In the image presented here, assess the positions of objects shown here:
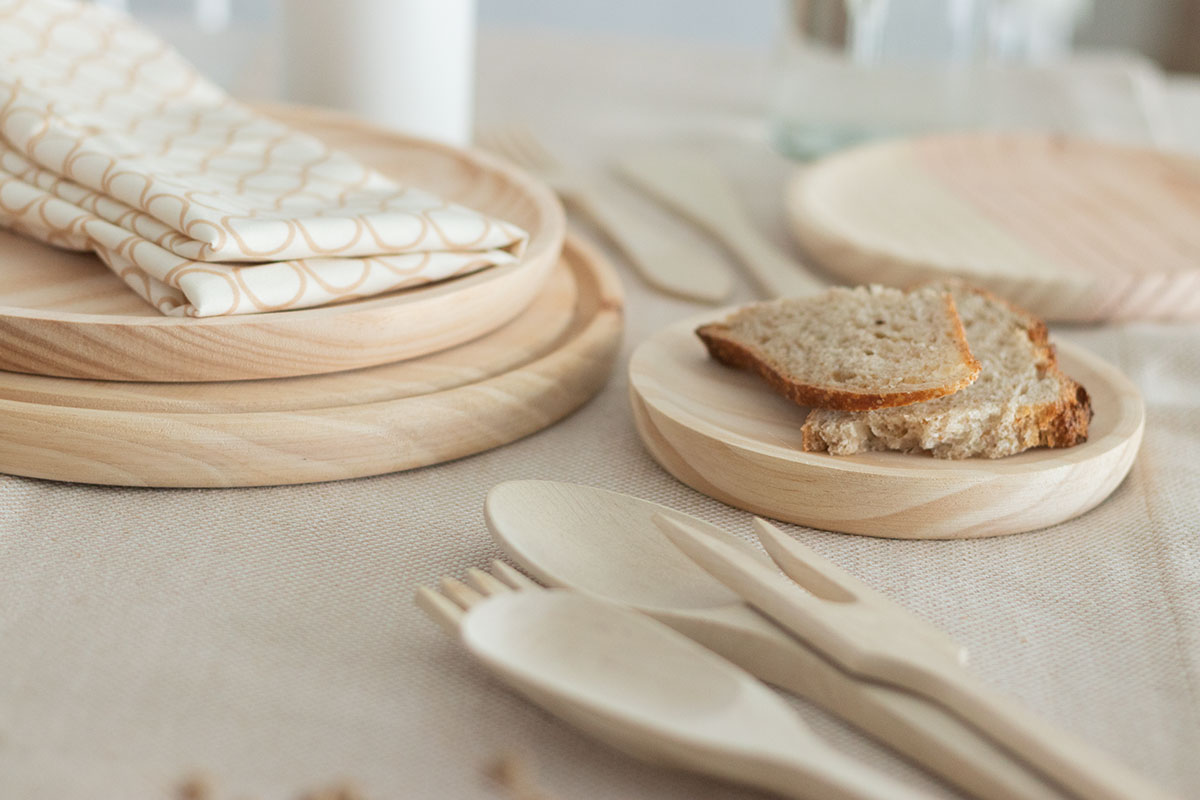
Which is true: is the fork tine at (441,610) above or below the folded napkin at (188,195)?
below

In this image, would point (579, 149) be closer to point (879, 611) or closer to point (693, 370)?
point (693, 370)

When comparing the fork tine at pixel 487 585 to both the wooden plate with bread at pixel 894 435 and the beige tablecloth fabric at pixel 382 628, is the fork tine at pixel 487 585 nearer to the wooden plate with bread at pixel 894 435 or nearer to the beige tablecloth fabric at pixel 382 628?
the beige tablecloth fabric at pixel 382 628

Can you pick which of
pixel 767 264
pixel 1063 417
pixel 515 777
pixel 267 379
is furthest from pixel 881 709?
pixel 767 264

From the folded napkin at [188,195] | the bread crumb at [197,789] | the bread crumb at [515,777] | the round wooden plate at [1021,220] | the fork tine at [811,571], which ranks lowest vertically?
the bread crumb at [515,777]

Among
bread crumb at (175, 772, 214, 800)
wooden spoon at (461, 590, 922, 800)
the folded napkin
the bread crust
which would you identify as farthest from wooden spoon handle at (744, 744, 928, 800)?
the folded napkin

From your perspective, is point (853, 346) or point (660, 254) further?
point (660, 254)

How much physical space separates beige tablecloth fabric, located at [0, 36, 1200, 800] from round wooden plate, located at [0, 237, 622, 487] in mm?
14

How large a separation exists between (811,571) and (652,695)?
121mm

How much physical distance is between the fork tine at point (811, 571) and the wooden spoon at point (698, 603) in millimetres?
26

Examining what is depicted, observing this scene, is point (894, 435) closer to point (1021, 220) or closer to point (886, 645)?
point (886, 645)

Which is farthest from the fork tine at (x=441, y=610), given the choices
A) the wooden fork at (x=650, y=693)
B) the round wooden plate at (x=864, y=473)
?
the round wooden plate at (x=864, y=473)

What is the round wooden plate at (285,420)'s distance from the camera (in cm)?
64

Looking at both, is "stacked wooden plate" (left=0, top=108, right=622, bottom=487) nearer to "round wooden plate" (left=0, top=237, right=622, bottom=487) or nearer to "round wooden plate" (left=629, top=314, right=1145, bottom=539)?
"round wooden plate" (left=0, top=237, right=622, bottom=487)

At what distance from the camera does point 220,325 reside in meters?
0.66
